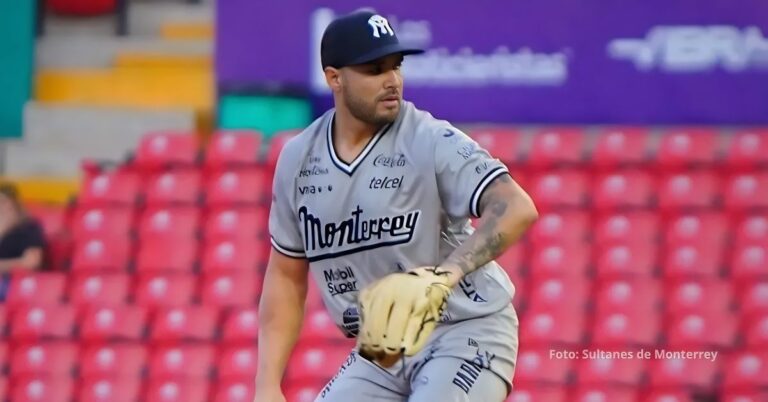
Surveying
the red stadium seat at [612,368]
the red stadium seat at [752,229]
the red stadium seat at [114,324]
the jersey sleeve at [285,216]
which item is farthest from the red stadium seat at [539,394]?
the jersey sleeve at [285,216]

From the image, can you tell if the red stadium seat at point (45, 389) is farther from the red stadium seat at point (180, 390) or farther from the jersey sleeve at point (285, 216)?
the jersey sleeve at point (285, 216)

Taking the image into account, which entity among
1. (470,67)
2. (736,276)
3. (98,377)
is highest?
(470,67)

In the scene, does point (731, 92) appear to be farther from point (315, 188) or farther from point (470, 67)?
point (315, 188)

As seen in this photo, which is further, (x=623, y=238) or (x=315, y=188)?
(x=623, y=238)

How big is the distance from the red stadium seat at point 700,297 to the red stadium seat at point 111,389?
10.4ft

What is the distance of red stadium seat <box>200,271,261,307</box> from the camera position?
33.4 ft

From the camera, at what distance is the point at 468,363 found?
4730mm

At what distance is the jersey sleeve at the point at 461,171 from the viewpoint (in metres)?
4.60

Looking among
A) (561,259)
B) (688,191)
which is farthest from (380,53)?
(688,191)

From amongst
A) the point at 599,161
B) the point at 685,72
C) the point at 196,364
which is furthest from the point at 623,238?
the point at 196,364

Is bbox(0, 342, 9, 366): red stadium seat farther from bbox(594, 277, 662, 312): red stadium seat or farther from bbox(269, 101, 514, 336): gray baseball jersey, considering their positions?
bbox(269, 101, 514, 336): gray baseball jersey

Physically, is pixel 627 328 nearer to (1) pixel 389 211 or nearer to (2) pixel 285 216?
(2) pixel 285 216

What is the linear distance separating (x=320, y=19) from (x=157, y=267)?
85.3 inches

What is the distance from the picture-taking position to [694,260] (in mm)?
9734
